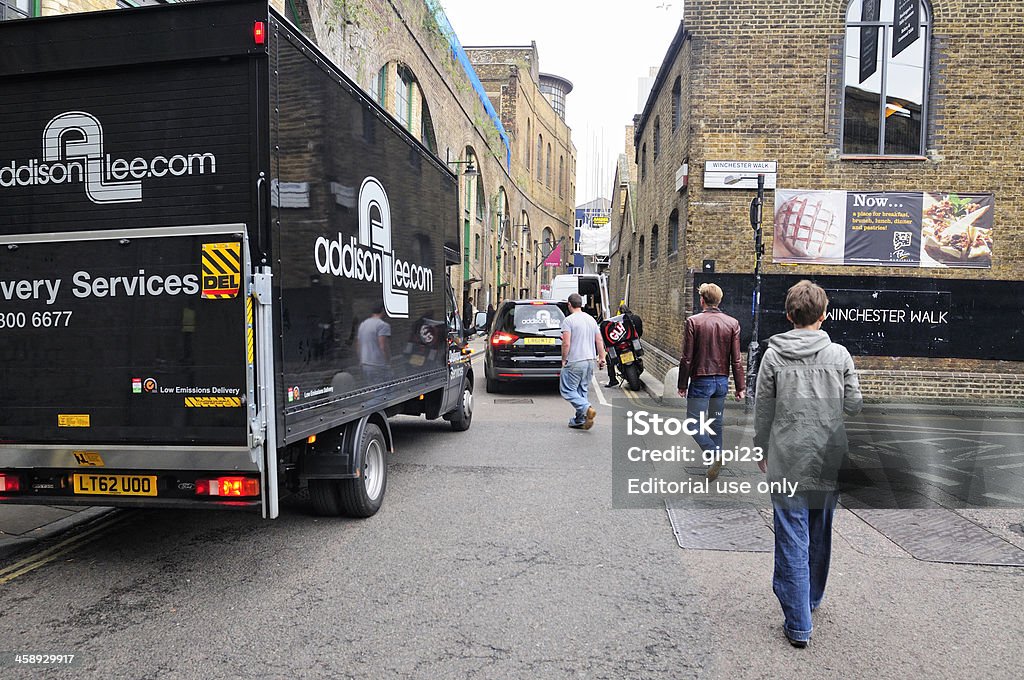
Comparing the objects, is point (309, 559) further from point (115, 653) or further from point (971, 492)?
point (971, 492)

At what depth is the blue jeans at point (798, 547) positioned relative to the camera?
3.45 meters

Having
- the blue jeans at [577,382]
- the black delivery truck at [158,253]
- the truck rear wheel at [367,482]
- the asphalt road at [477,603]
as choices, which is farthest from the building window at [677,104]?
the black delivery truck at [158,253]

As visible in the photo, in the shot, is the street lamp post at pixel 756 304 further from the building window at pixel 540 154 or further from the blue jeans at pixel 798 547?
the building window at pixel 540 154

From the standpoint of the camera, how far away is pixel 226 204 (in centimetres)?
400

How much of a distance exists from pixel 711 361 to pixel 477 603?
3.75m

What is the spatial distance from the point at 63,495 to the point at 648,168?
18487mm

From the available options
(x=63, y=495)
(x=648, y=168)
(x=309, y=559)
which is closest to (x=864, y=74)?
(x=648, y=168)

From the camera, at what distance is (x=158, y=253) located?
4.04m

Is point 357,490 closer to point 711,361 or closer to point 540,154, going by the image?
point 711,361

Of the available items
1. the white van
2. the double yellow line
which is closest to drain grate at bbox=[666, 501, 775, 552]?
the double yellow line

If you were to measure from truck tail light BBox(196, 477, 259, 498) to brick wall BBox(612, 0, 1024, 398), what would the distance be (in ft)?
33.6

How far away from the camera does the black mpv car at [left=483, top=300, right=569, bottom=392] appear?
12938mm

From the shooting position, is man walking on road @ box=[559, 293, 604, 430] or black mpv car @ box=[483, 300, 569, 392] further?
black mpv car @ box=[483, 300, 569, 392]

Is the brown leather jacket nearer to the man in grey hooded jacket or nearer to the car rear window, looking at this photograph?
→ the man in grey hooded jacket
